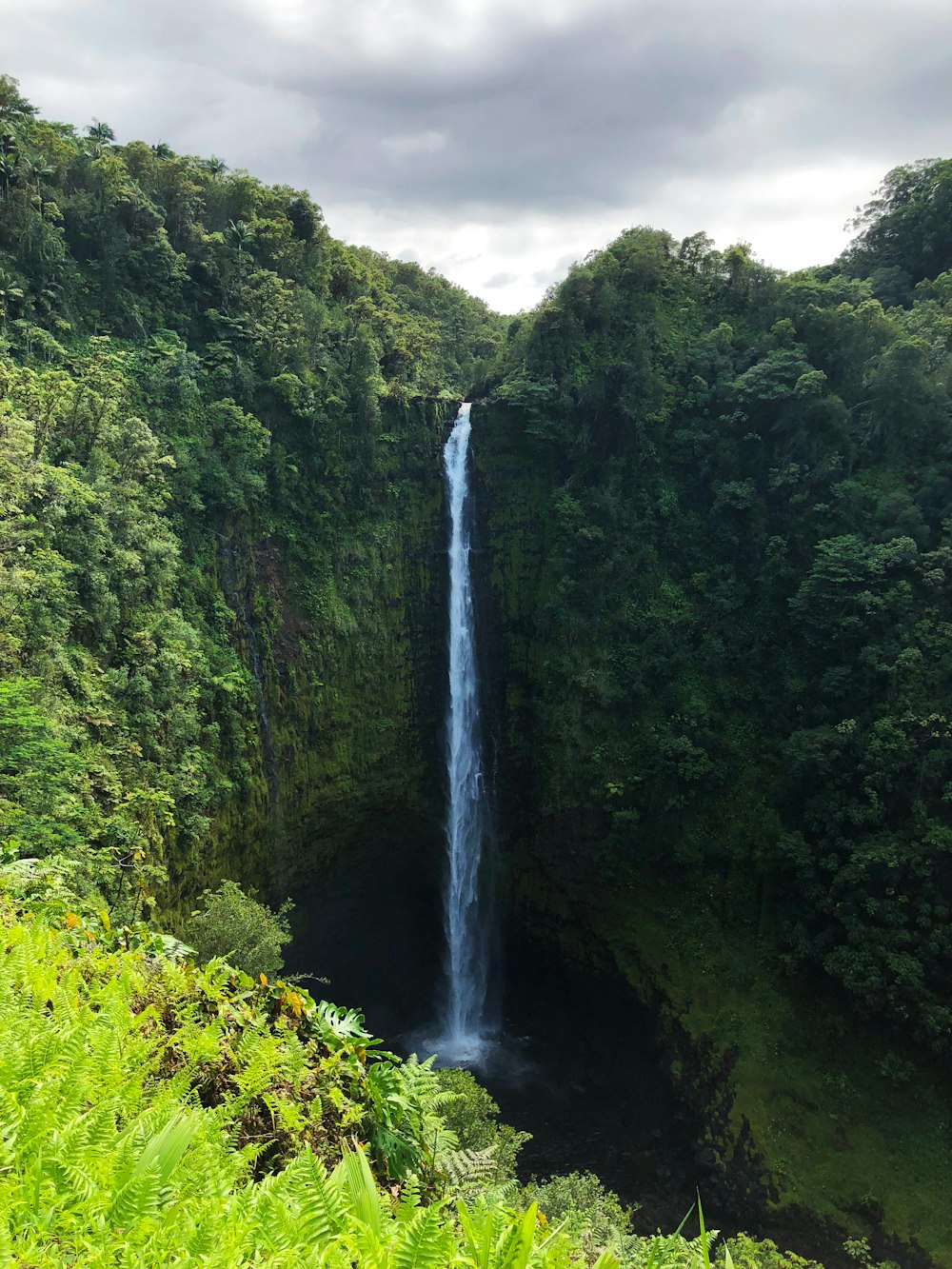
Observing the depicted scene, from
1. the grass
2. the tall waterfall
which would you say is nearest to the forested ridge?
the grass

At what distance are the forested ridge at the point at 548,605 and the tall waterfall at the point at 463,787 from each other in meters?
0.51

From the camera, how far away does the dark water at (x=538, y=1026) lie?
1225 centimetres

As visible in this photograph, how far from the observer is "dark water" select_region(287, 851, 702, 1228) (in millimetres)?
12250

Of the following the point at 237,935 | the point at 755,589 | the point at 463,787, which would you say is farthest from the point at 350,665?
the point at 755,589

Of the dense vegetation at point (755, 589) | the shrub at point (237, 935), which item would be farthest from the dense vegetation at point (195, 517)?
the dense vegetation at point (755, 589)

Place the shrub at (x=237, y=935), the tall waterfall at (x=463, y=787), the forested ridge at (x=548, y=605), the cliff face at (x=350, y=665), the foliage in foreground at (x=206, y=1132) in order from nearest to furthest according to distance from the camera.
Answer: the foliage in foreground at (x=206, y=1132)
the shrub at (x=237, y=935)
the forested ridge at (x=548, y=605)
the cliff face at (x=350, y=665)
the tall waterfall at (x=463, y=787)

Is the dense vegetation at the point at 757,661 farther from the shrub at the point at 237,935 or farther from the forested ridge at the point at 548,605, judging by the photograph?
the shrub at the point at 237,935

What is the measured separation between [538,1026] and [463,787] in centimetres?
558

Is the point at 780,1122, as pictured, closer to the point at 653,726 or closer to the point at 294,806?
the point at 653,726

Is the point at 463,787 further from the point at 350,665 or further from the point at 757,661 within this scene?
the point at 757,661

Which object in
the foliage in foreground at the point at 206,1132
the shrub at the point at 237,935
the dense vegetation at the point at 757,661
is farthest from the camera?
the dense vegetation at the point at 757,661

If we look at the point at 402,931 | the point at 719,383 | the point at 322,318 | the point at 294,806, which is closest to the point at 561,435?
the point at 719,383

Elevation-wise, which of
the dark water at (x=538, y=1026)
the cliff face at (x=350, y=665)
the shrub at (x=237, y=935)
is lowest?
the dark water at (x=538, y=1026)

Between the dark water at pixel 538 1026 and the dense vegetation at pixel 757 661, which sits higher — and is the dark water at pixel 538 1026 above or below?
below
